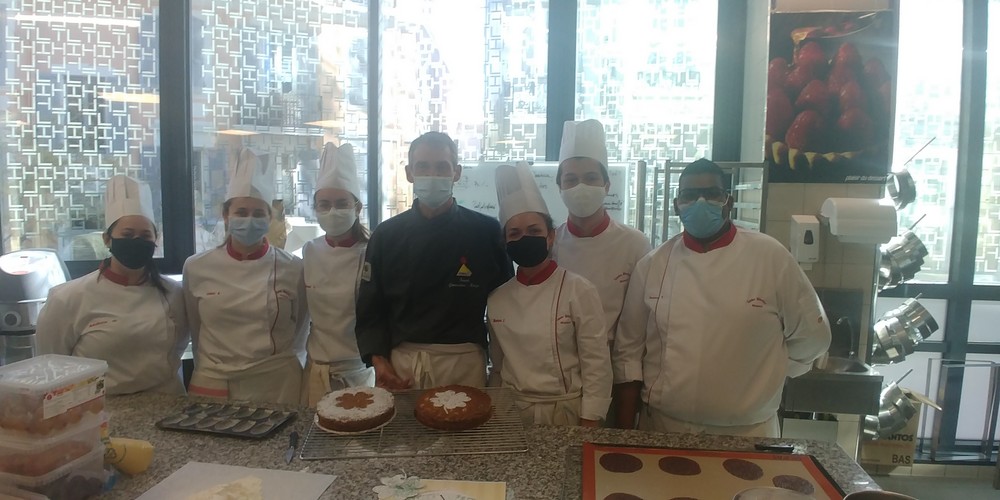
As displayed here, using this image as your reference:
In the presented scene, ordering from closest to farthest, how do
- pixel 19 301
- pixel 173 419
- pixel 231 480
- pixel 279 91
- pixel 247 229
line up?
pixel 231 480 < pixel 173 419 < pixel 247 229 < pixel 19 301 < pixel 279 91

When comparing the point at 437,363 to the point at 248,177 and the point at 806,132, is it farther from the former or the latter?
the point at 806,132

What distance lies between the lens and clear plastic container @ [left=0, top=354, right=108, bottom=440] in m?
1.10

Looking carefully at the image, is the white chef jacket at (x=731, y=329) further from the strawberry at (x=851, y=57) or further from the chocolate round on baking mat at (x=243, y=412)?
the strawberry at (x=851, y=57)

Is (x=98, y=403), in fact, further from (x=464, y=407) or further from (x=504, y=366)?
(x=504, y=366)

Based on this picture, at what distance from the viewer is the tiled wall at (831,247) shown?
286cm

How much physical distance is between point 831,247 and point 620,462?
2.17m

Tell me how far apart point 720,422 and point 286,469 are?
124 cm

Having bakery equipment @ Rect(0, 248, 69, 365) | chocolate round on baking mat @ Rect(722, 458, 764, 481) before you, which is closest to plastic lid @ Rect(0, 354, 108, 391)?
chocolate round on baking mat @ Rect(722, 458, 764, 481)

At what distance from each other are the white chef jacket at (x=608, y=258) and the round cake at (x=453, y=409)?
2.36 ft

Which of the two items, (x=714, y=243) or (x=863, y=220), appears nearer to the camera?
(x=714, y=243)

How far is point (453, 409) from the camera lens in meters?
1.45

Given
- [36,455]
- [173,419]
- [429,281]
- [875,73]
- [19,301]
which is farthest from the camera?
[875,73]

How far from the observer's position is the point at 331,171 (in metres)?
2.18

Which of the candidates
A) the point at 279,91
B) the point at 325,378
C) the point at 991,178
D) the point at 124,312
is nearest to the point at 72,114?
the point at 279,91
